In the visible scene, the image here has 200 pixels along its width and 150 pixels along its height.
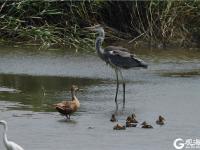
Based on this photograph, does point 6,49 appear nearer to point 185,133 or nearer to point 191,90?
point 191,90

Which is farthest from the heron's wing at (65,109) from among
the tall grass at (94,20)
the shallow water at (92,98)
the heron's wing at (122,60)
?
the tall grass at (94,20)

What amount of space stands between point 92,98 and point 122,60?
1051 mm

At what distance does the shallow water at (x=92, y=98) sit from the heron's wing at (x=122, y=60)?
0.56 meters

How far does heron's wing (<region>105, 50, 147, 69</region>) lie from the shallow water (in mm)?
561

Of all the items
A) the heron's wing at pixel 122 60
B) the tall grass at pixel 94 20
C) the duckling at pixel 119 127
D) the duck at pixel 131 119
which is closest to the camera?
the duckling at pixel 119 127

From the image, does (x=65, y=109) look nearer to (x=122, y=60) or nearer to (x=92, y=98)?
(x=92, y=98)

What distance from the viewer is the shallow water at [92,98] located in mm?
11164

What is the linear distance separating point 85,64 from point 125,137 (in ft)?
23.3

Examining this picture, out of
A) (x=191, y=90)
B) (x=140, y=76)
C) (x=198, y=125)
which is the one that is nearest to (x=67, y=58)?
(x=140, y=76)

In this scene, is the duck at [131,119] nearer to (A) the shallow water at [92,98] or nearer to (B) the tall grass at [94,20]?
(A) the shallow water at [92,98]

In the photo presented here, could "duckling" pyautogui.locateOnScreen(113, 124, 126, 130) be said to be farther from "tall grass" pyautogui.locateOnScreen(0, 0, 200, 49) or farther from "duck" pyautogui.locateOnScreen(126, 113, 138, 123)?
"tall grass" pyautogui.locateOnScreen(0, 0, 200, 49)

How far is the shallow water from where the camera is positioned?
440 inches

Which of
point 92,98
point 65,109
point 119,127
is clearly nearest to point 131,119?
point 119,127

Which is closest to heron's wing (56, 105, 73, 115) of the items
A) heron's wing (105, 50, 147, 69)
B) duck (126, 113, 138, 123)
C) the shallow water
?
the shallow water
